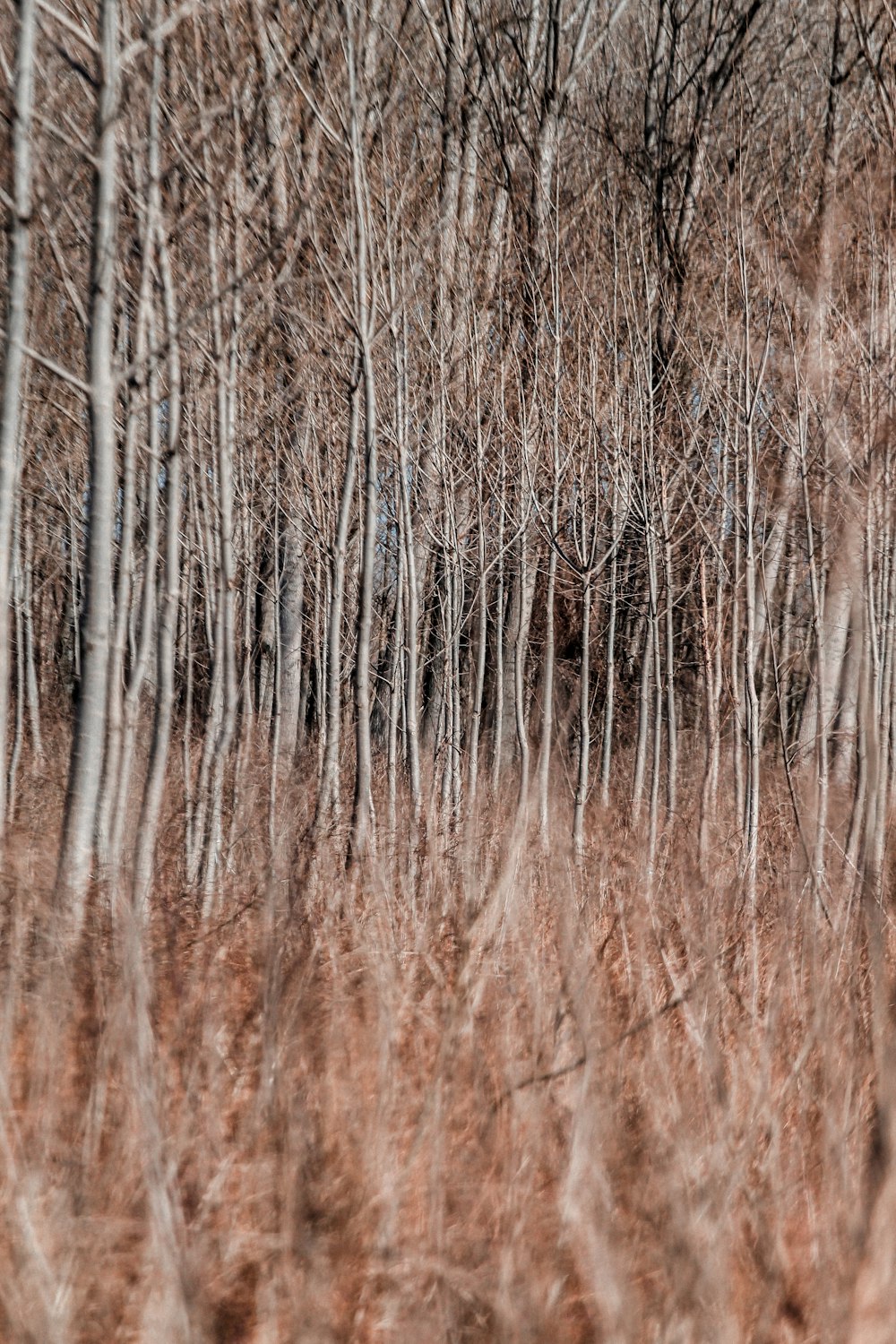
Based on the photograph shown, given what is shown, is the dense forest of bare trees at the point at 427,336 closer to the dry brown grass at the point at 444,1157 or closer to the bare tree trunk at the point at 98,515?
the bare tree trunk at the point at 98,515

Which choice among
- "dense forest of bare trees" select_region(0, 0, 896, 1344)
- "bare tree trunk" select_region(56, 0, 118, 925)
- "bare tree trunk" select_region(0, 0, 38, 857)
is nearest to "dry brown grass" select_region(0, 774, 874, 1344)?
"dense forest of bare trees" select_region(0, 0, 896, 1344)

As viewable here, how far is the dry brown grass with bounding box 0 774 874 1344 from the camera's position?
1.47 meters

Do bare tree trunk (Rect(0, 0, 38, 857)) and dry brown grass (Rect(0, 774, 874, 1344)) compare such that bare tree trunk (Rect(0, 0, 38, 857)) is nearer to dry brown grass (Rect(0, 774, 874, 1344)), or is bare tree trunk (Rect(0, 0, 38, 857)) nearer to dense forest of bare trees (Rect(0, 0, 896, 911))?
dense forest of bare trees (Rect(0, 0, 896, 911))

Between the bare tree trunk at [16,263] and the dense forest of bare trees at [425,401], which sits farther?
the bare tree trunk at [16,263]

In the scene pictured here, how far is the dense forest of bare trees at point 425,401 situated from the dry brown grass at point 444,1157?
0.04 metres

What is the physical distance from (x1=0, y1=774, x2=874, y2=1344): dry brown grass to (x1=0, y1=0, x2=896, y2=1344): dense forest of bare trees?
4cm

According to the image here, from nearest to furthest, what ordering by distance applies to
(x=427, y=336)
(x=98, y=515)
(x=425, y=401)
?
(x=98, y=515) < (x=427, y=336) < (x=425, y=401)

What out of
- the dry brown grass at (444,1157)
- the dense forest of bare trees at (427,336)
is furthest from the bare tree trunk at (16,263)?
the dry brown grass at (444,1157)

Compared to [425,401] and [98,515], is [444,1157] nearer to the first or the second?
[98,515]

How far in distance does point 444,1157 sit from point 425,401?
4.81 m

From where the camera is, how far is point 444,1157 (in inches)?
78.6

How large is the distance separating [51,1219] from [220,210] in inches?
155

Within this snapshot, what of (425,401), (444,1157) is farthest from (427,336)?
(444,1157)

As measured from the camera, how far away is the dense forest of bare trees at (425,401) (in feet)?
8.10
